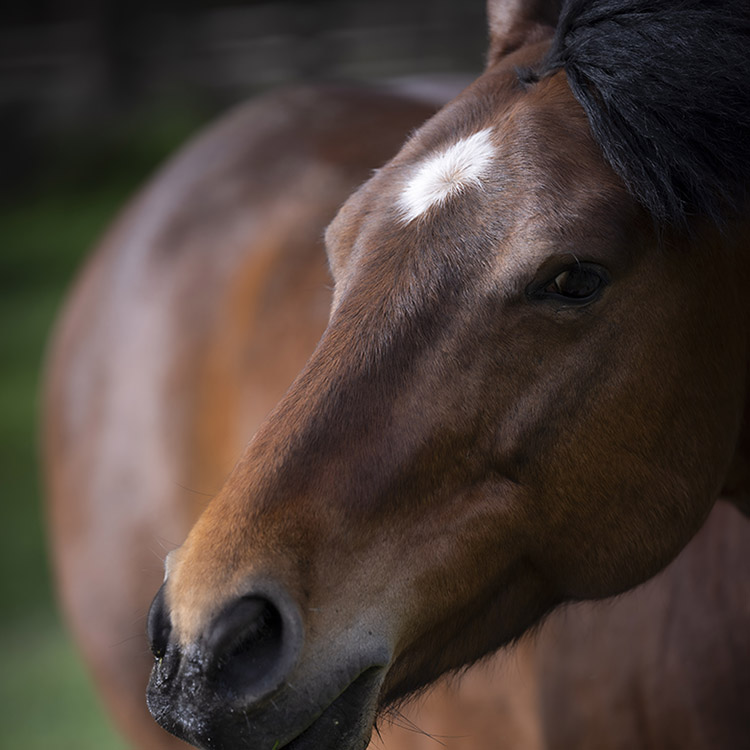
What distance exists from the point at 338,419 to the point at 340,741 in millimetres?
384

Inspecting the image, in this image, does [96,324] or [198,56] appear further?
[198,56]

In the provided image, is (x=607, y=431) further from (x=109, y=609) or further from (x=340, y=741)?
(x=109, y=609)

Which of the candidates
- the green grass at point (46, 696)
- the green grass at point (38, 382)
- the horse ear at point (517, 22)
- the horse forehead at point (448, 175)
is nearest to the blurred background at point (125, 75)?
the green grass at point (38, 382)

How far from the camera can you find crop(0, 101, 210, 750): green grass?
155 inches

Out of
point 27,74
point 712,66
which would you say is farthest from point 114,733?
point 27,74

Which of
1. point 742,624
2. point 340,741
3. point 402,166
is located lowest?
point 742,624

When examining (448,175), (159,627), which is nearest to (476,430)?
(448,175)

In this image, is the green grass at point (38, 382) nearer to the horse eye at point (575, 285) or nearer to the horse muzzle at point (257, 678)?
the horse muzzle at point (257, 678)

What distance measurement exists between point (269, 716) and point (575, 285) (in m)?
0.63

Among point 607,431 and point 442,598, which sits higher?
point 607,431

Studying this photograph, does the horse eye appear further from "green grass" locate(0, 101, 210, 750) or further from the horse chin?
"green grass" locate(0, 101, 210, 750)

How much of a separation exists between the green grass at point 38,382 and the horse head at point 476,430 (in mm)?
2992

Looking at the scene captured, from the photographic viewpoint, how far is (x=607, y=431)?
126cm

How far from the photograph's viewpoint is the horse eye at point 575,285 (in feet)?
3.98
